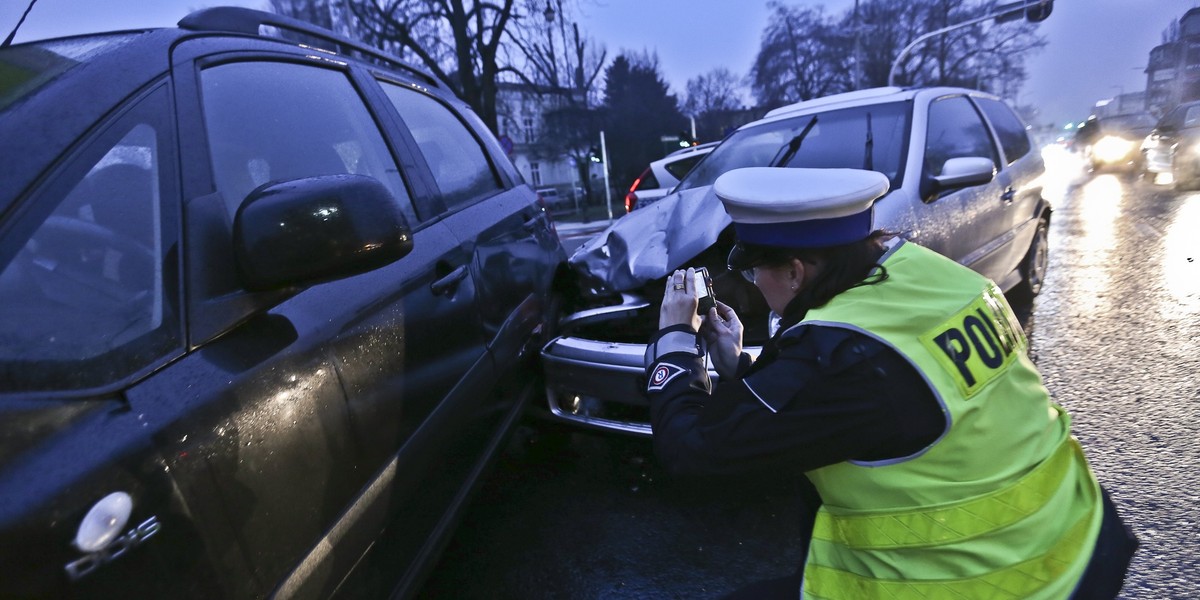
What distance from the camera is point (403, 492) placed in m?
1.64

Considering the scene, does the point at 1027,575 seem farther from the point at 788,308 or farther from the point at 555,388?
the point at 555,388

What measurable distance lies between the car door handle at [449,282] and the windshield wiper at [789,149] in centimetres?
239

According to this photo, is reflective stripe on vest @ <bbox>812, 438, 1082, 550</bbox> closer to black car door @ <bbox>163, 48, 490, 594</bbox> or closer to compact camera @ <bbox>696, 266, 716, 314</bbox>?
compact camera @ <bbox>696, 266, 716, 314</bbox>

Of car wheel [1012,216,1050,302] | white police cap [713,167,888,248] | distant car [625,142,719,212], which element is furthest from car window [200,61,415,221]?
distant car [625,142,719,212]

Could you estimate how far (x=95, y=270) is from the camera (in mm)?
1151

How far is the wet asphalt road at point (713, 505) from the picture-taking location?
231cm

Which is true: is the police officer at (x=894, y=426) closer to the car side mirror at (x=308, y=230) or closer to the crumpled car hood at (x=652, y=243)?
the car side mirror at (x=308, y=230)

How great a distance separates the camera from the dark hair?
4.29 feet

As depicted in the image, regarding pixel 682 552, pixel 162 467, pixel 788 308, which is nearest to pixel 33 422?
pixel 162 467

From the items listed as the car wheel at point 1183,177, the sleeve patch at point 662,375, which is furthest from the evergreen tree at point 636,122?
the sleeve patch at point 662,375

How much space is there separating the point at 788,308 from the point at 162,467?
1151 mm

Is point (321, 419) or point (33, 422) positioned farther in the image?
point (321, 419)

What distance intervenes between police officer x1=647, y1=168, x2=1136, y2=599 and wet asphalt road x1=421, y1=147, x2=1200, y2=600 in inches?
42.5

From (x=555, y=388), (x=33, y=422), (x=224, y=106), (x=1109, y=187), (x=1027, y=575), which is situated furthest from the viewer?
(x=1109, y=187)
